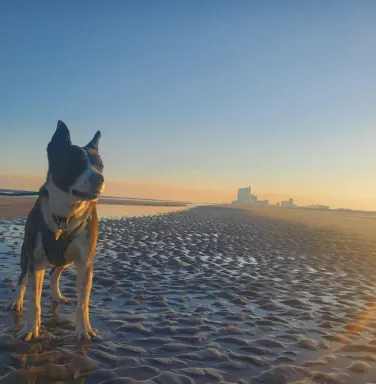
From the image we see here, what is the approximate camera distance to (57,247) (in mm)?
5539

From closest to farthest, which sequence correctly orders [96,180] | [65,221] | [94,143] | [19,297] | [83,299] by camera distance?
[96,180], [65,221], [83,299], [94,143], [19,297]

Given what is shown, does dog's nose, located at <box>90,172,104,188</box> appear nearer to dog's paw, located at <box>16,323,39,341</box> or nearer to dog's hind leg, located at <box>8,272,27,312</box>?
dog's paw, located at <box>16,323,39,341</box>

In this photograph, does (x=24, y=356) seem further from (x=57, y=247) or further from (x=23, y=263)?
(x=23, y=263)

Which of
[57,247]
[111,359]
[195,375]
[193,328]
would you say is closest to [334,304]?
[193,328]

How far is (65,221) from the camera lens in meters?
5.50

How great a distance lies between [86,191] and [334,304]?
6.57 metres

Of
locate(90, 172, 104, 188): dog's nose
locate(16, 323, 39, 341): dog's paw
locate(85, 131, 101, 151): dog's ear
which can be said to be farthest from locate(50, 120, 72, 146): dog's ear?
locate(16, 323, 39, 341): dog's paw

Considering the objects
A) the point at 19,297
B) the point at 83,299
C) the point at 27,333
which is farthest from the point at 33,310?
the point at 19,297

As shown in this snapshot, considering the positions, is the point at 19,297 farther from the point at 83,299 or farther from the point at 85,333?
the point at 85,333

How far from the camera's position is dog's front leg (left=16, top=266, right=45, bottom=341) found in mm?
5398

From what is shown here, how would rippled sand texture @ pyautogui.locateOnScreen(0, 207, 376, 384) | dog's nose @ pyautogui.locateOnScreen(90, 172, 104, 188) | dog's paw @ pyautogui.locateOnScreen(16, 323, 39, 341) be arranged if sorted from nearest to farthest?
rippled sand texture @ pyautogui.locateOnScreen(0, 207, 376, 384) → dog's nose @ pyautogui.locateOnScreen(90, 172, 104, 188) → dog's paw @ pyautogui.locateOnScreen(16, 323, 39, 341)

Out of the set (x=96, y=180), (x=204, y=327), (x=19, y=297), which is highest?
(x=96, y=180)

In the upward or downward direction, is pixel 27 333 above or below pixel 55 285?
below

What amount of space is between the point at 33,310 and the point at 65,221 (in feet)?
4.81
